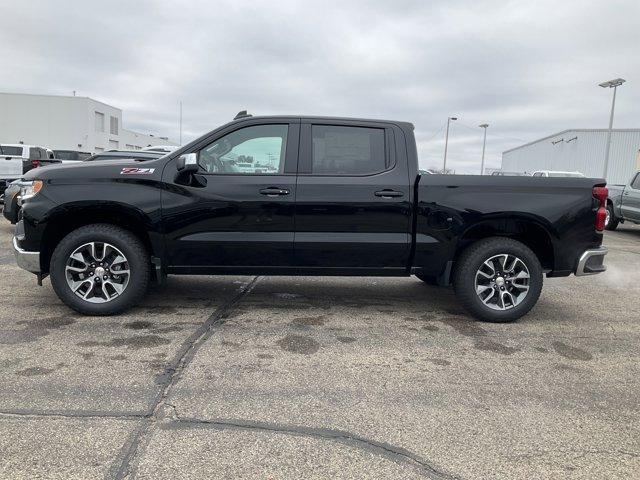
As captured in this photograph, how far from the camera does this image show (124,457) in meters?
2.59

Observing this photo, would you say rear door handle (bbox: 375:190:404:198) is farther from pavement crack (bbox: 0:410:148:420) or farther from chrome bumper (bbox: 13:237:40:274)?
chrome bumper (bbox: 13:237:40:274)

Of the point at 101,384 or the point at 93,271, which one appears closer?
the point at 101,384

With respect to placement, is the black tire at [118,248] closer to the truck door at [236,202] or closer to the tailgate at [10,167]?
the truck door at [236,202]

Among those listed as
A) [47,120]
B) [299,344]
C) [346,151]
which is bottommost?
[299,344]

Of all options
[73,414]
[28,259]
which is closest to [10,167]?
[28,259]

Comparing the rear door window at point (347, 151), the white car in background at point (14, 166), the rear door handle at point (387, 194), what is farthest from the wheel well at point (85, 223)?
the white car in background at point (14, 166)

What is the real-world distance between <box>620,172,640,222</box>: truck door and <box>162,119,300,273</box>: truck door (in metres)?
11.5

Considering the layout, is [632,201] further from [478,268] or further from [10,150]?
[10,150]

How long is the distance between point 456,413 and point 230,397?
140cm

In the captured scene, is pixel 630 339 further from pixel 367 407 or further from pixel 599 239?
pixel 367 407

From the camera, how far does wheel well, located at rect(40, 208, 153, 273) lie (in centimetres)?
480

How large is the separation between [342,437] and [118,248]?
2910 mm

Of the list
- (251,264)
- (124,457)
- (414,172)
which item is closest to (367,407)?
(124,457)

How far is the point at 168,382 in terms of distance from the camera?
3.47 meters
